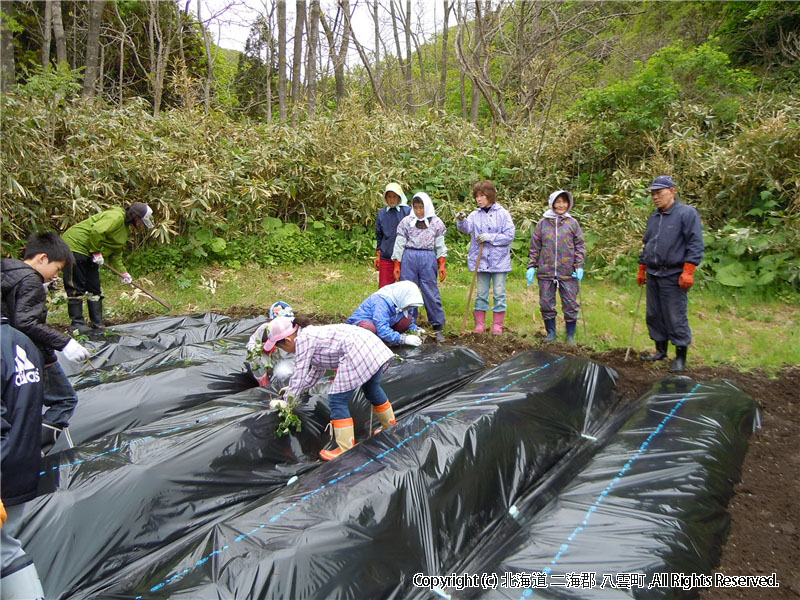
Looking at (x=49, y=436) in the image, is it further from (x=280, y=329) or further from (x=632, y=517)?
(x=632, y=517)

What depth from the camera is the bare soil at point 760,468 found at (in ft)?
7.18

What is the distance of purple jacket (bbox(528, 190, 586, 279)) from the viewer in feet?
15.9

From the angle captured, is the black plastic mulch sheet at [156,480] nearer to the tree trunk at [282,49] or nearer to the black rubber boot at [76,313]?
the black rubber boot at [76,313]

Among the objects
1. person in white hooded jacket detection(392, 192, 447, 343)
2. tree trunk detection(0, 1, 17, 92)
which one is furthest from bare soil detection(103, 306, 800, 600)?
tree trunk detection(0, 1, 17, 92)

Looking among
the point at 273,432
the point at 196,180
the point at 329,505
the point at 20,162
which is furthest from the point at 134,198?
the point at 329,505

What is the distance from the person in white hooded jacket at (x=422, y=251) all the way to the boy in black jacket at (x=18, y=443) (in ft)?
11.5

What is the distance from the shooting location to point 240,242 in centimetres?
812

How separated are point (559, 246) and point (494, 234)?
0.64 metres

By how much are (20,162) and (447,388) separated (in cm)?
671

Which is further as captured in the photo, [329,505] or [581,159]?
[581,159]

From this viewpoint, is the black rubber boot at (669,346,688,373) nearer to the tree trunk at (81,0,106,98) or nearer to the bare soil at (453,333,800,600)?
the bare soil at (453,333,800,600)

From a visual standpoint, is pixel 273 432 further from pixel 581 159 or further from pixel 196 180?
pixel 581 159

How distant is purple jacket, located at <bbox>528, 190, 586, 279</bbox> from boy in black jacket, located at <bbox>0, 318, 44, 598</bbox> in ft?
13.6

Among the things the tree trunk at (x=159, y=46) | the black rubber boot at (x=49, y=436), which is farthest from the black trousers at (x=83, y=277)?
the tree trunk at (x=159, y=46)
